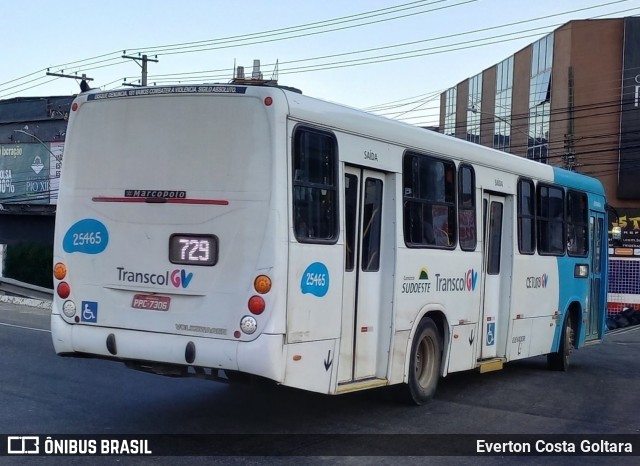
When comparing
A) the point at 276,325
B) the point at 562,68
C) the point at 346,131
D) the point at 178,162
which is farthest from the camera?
the point at 562,68

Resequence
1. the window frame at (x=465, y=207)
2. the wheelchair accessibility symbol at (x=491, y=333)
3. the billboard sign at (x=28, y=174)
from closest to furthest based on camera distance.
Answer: the window frame at (x=465, y=207), the wheelchair accessibility symbol at (x=491, y=333), the billboard sign at (x=28, y=174)

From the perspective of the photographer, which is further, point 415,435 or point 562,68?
point 562,68

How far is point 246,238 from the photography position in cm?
759

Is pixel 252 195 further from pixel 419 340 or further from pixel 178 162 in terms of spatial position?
pixel 419 340

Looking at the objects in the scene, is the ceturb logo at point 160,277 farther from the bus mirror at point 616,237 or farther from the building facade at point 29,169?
the building facade at point 29,169

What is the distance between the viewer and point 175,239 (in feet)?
26.0

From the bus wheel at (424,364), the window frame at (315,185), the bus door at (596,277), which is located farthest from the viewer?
the bus door at (596,277)

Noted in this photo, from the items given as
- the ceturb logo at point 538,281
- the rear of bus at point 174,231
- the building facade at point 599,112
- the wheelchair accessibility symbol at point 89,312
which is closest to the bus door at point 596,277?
the ceturb logo at point 538,281

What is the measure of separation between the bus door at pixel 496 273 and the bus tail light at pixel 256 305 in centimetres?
500

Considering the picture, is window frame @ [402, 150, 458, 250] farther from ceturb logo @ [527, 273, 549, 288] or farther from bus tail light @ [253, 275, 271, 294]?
ceturb logo @ [527, 273, 549, 288]

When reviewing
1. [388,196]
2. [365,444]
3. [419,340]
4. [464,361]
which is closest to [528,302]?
[464,361]

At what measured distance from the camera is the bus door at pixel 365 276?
8.69 meters

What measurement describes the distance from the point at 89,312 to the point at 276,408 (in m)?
2.50

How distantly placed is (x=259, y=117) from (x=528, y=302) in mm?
6758
